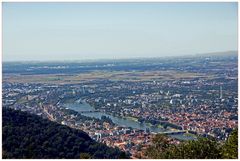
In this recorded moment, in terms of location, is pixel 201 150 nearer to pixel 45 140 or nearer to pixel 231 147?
pixel 231 147

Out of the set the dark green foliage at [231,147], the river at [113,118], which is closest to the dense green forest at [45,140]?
the dark green foliage at [231,147]

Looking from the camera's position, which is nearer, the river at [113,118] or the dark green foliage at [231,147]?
the dark green foliage at [231,147]

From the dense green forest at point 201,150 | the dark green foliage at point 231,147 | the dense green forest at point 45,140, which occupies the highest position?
the dark green foliage at point 231,147

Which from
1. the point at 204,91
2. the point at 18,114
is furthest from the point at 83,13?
the point at 204,91

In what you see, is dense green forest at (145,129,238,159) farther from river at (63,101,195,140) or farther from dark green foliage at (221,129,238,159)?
river at (63,101,195,140)

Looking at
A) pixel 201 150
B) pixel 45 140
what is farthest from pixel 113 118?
pixel 201 150

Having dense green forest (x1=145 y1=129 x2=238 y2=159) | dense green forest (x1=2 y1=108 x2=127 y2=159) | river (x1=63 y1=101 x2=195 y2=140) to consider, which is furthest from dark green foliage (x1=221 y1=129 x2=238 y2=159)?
river (x1=63 y1=101 x2=195 y2=140)

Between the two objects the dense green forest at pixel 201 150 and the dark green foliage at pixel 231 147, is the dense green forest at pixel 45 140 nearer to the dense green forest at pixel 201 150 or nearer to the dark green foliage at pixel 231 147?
the dense green forest at pixel 201 150

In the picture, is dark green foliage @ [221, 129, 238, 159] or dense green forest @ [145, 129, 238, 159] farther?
dense green forest @ [145, 129, 238, 159]
